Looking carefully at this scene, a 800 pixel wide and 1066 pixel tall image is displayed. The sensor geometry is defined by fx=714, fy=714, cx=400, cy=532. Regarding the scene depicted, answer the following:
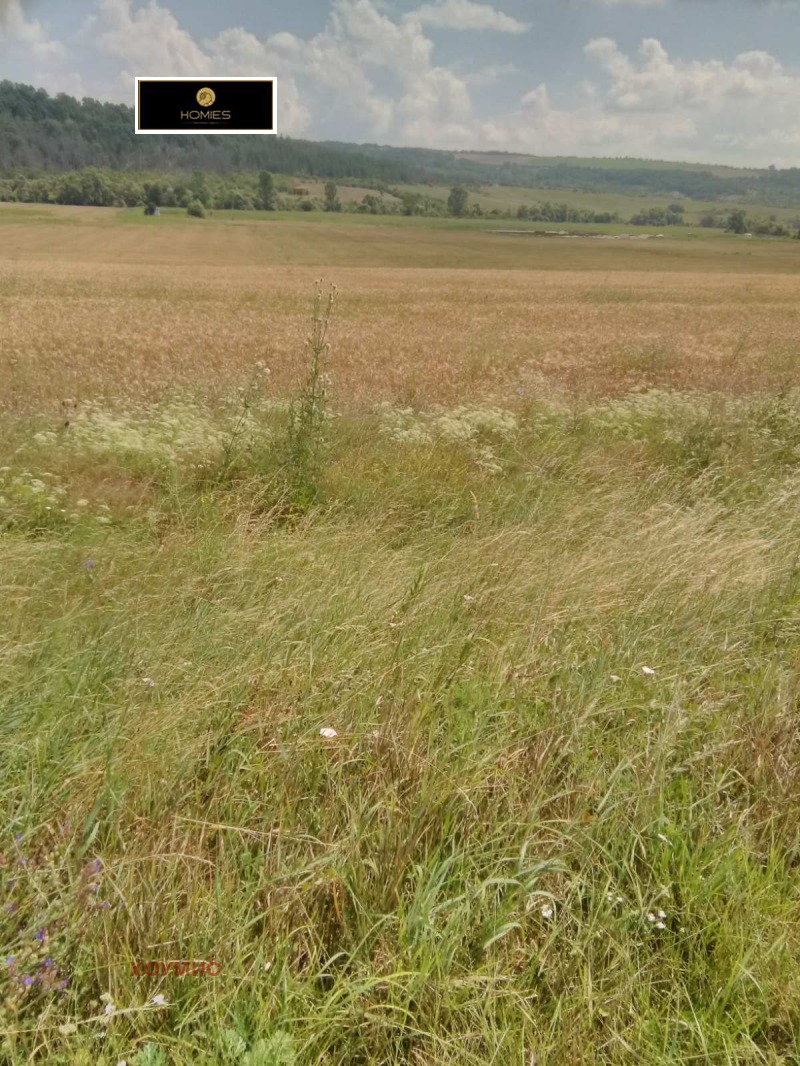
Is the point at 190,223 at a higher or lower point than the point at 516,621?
higher

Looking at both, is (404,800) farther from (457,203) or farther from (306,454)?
(457,203)

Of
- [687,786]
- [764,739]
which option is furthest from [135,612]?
[764,739]

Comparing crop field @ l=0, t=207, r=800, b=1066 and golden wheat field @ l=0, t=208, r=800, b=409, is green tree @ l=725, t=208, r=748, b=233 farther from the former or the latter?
crop field @ l=0, t=207, r=800, b=1066

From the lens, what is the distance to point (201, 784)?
2.08 meters

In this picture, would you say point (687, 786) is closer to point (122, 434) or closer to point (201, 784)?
point (201, 784)

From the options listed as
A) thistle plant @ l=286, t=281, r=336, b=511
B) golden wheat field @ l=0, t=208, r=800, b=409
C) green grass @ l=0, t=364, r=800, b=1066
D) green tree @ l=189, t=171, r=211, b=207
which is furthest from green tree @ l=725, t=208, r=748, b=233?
green grass @ l=0, t=364, r=800, b=1066

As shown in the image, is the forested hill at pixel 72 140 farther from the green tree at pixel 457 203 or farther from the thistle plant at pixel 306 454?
the thistle plant at pixel 306 454

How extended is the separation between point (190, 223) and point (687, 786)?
98.0 m

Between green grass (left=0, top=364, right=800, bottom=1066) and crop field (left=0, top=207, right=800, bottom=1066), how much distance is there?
0.04ft

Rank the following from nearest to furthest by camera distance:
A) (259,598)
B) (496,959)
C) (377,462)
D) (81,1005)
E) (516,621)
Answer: (81,1005)
(496,959)
(516,621)
(259,598)
(377,462)

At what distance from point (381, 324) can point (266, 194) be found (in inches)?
4693

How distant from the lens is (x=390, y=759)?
211 cm

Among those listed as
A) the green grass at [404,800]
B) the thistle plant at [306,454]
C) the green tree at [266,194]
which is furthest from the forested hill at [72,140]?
the green grass at [404,800]

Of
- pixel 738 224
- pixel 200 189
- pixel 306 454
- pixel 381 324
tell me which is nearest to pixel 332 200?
pixel 200 189
